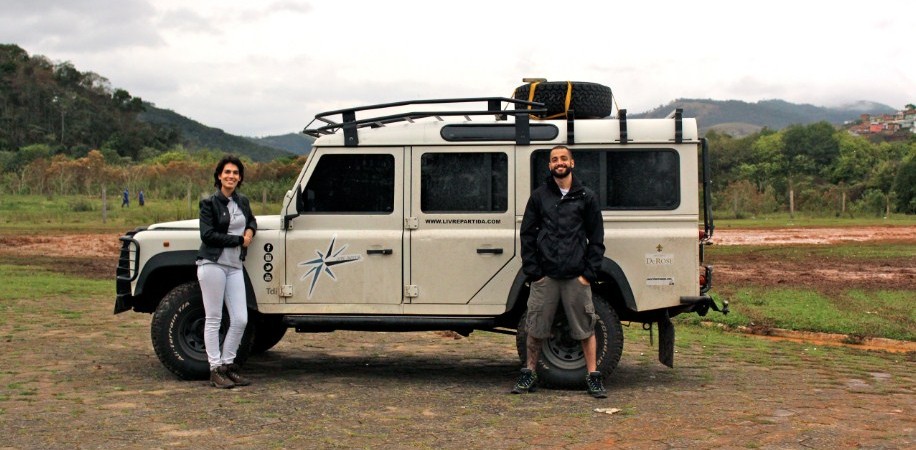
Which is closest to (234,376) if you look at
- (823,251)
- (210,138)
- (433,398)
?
(433,398)

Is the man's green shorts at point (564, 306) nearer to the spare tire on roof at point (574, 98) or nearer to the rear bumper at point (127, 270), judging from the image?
the spare tire on roof at point (574, 98)

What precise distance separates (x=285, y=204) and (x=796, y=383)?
4654mm

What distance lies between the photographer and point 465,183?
8.66 meters

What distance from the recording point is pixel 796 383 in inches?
347

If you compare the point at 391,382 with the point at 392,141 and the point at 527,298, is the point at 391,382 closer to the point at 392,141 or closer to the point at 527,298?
the point at 527,298

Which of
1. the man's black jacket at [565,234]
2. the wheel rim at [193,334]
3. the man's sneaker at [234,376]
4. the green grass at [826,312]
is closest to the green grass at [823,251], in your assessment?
the green grass at [826,312]

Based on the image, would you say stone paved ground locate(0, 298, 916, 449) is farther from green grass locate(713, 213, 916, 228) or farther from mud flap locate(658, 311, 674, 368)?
green grass locate(713, 213, 916, 228)

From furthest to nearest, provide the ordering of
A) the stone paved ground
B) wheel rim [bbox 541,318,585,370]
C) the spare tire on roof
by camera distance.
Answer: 1. the spare tire on roof
2. wheel rim [bbox 541,318,585,370]
3. the stone paved ground

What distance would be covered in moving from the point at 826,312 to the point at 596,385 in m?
7.80

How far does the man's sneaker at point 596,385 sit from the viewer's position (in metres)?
8.03

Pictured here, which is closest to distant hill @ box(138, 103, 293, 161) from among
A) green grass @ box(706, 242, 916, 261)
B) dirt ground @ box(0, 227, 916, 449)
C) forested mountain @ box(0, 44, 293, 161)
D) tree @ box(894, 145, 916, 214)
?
forested mountain @ box(0, 44, 293, 161)

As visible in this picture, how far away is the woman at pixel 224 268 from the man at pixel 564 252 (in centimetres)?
235

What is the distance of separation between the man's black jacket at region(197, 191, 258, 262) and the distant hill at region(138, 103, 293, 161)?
146m

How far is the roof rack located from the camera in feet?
28.2
